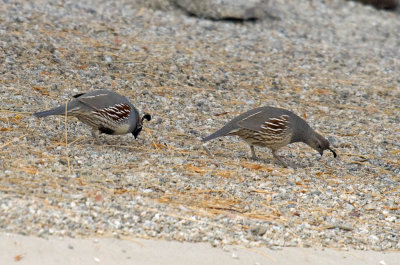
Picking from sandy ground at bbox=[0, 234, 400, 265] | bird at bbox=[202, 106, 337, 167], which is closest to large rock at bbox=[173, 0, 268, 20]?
bird at bbox=[202, 106, 337, 167]

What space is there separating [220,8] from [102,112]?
19.0ft

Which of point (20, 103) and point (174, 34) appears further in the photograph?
point (174, 34)

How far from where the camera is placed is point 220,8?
41.4 ft

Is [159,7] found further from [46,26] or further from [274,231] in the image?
[274,231]

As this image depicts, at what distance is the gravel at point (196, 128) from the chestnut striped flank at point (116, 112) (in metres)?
0.32

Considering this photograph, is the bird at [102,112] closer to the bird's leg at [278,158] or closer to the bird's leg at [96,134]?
the bird's leg at [96,134]

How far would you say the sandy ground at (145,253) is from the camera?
491 centimetres

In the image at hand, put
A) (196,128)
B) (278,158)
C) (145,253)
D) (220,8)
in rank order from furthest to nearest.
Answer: (220,8), (196,128), (278,158), (145,253)

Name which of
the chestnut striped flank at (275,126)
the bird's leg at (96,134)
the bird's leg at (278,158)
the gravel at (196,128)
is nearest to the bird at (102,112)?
the bird's leg at (96,134)

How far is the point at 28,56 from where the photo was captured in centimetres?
952

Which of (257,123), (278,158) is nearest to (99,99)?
(257,123)

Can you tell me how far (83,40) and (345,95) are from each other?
3791 mm

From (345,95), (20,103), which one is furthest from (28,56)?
(345,95)

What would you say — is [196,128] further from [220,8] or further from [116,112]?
[220,8]
